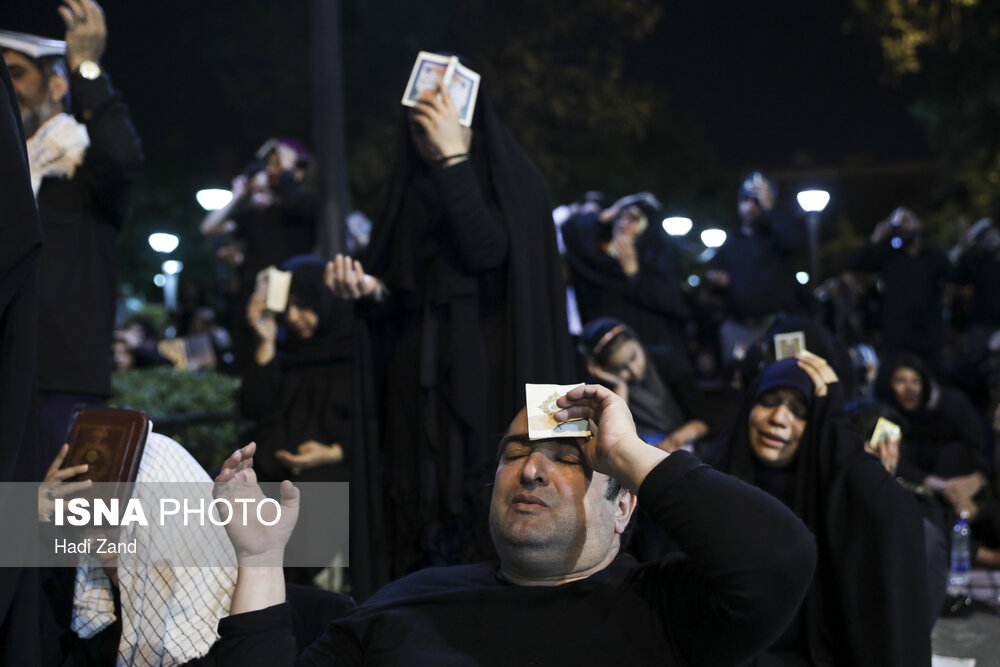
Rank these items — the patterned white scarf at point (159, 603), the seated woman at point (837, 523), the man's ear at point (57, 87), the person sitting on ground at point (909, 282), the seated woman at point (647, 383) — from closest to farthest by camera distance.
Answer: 1. the patterned white scarf at point (159, 603)
2. the seated woman at point (837, 523)
3. the man's ear at point (57, 87)
4. the seated woman at point (647, 383)
5. the person sitting on ground at point (909, 282)

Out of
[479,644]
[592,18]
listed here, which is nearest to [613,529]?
A: [479,644]

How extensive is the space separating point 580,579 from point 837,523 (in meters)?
1.59

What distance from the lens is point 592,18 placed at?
19.6 meters

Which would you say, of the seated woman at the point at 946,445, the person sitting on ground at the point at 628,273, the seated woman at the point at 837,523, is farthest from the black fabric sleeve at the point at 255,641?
the person sitting on ground at the point at 628,273

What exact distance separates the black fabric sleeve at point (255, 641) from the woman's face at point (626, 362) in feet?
11.5

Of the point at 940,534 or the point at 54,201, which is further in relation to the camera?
the point at 940,534

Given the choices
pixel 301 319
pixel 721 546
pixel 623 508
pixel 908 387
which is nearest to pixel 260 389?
pixel 301 319

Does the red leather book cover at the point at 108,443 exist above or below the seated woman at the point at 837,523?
above

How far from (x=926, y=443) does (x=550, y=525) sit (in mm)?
5689

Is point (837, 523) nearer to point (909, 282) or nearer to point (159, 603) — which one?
point (159, 603)

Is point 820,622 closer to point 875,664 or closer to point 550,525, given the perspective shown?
point 875,664

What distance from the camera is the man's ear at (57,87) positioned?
13.7 feet

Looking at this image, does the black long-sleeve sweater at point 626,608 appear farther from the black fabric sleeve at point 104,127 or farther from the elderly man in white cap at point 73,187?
the black fabric sleeve at point 104,127

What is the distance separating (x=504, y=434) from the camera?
2996 mm
